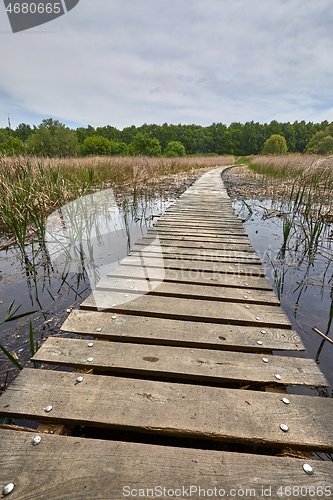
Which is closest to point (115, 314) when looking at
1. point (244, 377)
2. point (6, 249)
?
point (244, 377)

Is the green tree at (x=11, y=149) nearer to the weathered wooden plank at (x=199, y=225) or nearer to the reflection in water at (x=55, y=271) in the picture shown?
the reflection in water at (x=55, y=271)

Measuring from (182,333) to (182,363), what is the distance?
25cm

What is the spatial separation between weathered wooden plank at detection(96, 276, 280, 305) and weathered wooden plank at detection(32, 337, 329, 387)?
0.61 meters

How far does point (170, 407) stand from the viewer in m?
1.06

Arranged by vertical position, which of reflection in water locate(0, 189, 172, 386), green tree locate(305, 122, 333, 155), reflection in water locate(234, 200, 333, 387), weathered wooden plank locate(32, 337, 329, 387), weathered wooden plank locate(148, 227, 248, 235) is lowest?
reflection in water locate(234, 200, 333, 387)

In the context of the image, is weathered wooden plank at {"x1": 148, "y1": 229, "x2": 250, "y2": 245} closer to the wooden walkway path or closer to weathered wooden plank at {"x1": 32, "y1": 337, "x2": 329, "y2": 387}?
the wooden walkway path

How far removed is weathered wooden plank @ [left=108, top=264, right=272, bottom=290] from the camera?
221 centimetres

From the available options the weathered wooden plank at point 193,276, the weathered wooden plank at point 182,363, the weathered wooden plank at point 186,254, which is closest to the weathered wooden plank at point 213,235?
the weathered wooden plank at point 186,254

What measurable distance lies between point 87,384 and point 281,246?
336 cm

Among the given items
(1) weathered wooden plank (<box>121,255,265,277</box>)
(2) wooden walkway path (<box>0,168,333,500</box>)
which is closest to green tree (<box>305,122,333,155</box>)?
(1) weathered wooden plank (<box>121,255,265,277</box>)

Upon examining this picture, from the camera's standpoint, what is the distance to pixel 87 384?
1.17 metres

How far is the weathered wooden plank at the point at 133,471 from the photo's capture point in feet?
2.58

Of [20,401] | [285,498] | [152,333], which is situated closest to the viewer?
[285,498]

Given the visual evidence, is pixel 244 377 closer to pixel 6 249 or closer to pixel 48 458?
pixel 48 458
